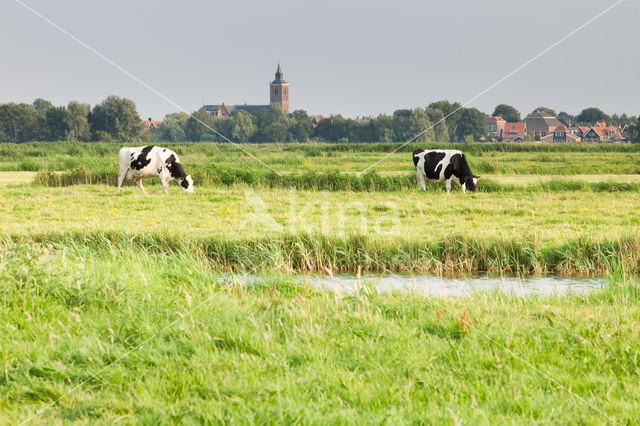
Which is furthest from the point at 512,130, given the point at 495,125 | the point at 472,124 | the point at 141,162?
the point at 141,162

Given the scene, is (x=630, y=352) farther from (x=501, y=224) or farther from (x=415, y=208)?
(x=415, y=208)

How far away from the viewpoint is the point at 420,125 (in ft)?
290

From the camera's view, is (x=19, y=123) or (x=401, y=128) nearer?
(x=19, y=123)

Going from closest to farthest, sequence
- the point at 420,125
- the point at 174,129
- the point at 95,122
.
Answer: the point at 95,122 < the point at 174,129 < the point at 420,125

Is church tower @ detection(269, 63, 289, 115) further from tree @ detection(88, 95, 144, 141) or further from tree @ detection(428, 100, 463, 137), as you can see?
tree @ detection(88, 95, 144, 141)

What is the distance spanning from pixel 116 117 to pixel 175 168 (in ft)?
188

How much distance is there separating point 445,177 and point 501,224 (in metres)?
9.07

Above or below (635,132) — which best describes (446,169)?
below

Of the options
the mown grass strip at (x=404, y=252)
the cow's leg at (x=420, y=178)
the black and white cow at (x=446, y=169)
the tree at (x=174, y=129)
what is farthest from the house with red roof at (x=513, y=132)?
the mown grass strip at (x=404, y=252)

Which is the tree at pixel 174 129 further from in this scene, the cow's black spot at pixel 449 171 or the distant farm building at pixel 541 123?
the distant farm building at pixel 541 123

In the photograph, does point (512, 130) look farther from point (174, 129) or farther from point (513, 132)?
point (174, 129)

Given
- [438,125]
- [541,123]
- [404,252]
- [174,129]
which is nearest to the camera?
[404,252]

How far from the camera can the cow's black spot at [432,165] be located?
76.1ft

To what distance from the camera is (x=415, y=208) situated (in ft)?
57.5
